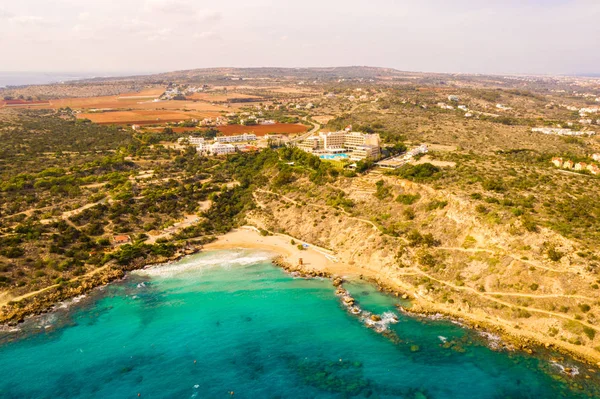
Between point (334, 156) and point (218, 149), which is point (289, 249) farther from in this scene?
point (218, 149)

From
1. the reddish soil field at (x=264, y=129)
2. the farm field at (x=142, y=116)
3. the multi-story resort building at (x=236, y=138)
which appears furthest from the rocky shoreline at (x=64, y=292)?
the farm field at (x=142, y=116)

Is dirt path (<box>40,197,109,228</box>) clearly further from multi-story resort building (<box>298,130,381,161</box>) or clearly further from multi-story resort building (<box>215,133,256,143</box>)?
multi-story resort building (<box>215,133,256,143</box>)

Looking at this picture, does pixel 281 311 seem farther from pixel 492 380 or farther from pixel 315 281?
pixel 492 380

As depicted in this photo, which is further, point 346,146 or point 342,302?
point 346,146

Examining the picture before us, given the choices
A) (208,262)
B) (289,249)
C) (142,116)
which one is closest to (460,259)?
(289,249)

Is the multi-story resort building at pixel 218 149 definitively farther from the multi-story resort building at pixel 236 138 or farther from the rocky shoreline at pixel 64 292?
the rocky shoreline at pixel 64 292

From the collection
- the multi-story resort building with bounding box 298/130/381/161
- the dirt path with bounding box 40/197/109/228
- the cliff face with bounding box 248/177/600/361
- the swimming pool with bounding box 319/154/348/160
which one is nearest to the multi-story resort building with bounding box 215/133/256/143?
the multi-story resort building with bounding box 298/130/381/161
